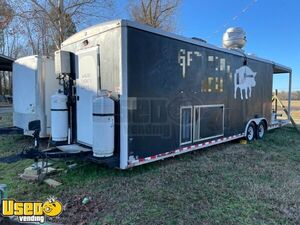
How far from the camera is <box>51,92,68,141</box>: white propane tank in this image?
518cm

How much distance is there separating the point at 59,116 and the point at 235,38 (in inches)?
232

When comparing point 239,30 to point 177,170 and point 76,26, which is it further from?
point 76,26

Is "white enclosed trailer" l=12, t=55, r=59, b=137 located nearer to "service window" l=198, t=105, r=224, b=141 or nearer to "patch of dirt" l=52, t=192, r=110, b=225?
"patch of dirt" l=52, t=192, r=110, b=225

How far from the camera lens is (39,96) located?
20.2ft

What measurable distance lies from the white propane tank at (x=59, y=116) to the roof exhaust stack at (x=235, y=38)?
549 cm

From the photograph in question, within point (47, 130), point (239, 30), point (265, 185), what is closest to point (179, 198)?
point (265, 185)

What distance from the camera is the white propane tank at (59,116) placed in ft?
17.0

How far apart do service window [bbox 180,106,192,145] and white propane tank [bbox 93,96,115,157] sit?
1.71 meters

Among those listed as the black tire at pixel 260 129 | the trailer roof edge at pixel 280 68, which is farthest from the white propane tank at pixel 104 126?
the trailer roof edge at pixel 280 68

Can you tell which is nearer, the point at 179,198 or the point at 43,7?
the point at 179,198

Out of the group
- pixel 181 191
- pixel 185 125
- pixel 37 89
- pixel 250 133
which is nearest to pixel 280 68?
pixel 250 133

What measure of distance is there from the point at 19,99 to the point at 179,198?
553 centimetres

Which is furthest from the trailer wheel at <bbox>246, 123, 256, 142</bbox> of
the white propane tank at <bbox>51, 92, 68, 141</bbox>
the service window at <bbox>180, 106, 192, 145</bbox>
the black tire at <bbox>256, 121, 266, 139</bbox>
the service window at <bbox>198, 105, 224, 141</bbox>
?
the white propane tank at <bbox>51, 92, 68, 141</bbox>

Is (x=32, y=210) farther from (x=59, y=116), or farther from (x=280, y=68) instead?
(x=280, y=68)
